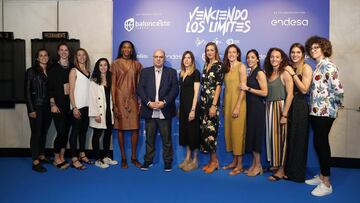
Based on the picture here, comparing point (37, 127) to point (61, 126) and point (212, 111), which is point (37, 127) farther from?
point (212, 111)

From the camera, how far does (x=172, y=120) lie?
4.48 meters

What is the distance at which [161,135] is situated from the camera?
415 centimetres

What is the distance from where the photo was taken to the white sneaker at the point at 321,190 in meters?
3.29

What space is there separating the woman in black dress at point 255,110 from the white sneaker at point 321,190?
0.76m

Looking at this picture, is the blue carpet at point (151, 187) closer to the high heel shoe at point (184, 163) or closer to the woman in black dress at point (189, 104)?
the high heel shoe at point (184, 163)

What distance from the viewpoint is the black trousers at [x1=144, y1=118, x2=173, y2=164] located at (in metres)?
4.11

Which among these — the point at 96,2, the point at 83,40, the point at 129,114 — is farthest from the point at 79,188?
the point at 96,2

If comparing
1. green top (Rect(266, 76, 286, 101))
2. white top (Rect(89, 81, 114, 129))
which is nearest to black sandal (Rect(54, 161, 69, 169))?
white top (Rect(89, 81, 114, 129))

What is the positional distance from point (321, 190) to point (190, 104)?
5.90ft

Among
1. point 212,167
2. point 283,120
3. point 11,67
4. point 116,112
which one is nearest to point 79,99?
point 116,112

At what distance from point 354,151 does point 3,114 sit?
5.32 m

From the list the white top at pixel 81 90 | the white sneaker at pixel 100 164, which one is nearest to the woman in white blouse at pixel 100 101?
the white sneaker at pixel 100 164

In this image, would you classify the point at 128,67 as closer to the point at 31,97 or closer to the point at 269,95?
the point at 31,97

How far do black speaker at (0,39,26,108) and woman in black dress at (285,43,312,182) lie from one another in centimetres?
389
